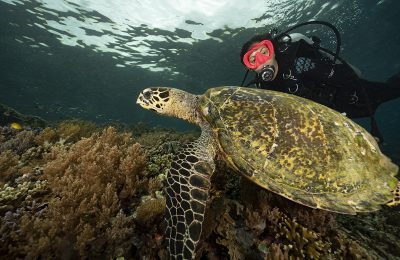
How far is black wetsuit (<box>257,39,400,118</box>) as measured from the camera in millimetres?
5113

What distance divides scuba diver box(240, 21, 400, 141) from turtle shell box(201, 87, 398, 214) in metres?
2.36

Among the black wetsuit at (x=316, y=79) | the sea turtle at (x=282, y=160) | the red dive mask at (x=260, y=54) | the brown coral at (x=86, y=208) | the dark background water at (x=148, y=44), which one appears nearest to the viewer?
the brown coral at (x=86, y=208)

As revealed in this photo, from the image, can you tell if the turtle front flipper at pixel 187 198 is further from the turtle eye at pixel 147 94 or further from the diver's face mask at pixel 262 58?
the diver's face mask at pixel 262 58

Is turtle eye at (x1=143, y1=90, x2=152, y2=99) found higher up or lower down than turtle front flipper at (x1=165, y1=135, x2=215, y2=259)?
higher up

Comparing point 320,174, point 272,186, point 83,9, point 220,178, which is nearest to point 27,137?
point 220,178

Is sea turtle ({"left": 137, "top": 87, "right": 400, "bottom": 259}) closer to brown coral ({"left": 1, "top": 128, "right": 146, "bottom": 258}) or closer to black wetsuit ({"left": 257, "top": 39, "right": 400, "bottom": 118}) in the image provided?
brown coral ({"left": 1, "top": 128, "right": 146, "bottom": 258})

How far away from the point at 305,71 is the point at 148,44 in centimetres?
1649

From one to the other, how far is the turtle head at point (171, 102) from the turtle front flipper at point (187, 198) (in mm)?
939

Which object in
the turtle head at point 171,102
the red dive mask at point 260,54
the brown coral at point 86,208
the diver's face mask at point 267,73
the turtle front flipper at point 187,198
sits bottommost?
the brown coral at point 86,208

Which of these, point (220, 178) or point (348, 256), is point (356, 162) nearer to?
point (348, 256)

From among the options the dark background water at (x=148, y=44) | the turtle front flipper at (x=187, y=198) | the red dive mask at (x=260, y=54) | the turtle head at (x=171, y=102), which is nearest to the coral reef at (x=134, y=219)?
the turtle front flipper at (x=187, y=198)

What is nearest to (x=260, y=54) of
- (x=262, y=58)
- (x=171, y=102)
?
(x=262, y=58)

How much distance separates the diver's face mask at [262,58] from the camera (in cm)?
514

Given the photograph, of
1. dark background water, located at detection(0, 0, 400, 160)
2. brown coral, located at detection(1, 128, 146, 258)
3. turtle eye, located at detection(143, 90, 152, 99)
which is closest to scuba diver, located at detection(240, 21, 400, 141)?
turtle eye, located at detection(143, 90, 152, 99)
